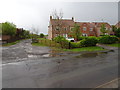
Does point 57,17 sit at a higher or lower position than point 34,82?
higher

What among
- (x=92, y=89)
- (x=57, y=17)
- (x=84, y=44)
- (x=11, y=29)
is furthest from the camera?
(x=11, y=29)

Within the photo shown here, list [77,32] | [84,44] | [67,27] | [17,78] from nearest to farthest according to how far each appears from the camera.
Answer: [17,78]
[84,44]
[77,32]
[67,27]

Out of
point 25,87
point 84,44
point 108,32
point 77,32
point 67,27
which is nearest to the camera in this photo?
point 25,87

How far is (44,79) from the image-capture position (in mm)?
5688

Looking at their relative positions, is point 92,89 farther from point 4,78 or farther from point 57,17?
point 57,17

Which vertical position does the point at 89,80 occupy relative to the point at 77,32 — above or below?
below

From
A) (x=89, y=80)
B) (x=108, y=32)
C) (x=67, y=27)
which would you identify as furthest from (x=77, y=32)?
(x=89, y=80)

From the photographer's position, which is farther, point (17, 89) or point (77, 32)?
point (77, 32)

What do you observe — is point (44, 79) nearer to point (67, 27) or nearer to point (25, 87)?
point (25, 87)

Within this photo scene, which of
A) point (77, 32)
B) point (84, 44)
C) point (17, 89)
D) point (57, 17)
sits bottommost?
point (17, 89)

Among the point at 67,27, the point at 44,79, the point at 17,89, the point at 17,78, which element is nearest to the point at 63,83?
the point at 44,79

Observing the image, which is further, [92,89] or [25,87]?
[25,87]

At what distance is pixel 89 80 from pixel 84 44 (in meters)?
14.3

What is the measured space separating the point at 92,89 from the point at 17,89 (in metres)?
3.44
